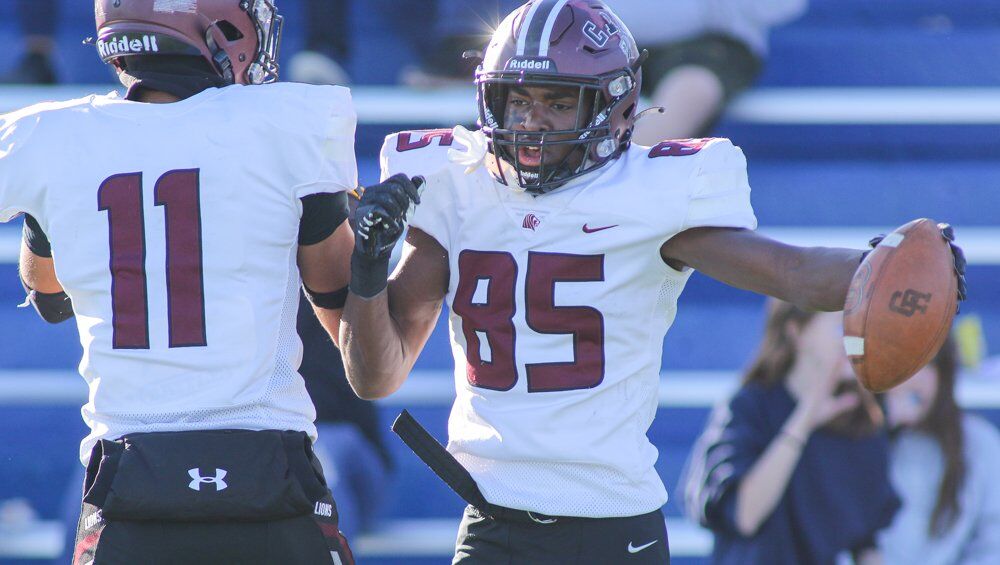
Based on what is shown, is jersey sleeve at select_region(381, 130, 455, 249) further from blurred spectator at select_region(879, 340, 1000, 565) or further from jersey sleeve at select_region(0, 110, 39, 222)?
blurred spectator at select_region(879, 340, 1000, 565)

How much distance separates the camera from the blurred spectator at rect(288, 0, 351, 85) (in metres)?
4.95

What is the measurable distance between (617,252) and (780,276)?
0.95 feet

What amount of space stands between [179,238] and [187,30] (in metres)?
0.37

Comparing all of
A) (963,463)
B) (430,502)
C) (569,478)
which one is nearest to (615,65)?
(569,478)

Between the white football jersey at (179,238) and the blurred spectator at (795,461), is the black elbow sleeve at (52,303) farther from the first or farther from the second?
the blurred spectator at (795,461)

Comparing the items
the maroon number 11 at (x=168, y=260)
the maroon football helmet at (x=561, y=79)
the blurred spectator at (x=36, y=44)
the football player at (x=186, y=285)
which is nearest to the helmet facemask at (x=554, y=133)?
the maroon football helmet at (x=561, y=79)

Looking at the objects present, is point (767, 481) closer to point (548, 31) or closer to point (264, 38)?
point (548, 31)

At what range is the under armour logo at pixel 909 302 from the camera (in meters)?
2.04

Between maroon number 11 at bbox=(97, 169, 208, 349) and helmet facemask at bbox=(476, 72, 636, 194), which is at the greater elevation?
helmet facemask at bbox=(476, 72, 636, 194)

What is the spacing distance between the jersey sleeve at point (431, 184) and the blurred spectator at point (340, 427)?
1548mm

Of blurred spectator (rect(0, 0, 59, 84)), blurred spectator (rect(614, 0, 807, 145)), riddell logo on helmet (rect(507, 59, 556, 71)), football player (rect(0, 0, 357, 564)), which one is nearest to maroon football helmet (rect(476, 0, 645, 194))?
riddell logo on helmet (rect(507, 59, 556, 71))

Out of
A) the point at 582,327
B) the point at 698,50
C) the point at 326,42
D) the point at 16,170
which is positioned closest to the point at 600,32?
the point at 582,327

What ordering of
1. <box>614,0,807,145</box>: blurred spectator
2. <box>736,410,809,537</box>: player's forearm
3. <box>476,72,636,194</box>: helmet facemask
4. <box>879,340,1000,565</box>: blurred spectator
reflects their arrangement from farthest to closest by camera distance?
1. <box>614,0,807,145</box>: blurred spectator
2. <box>879,340,1000,565</box>: blurred spectator
3. <box>736,410,809,537</box>: player's forearm
4. <box>476,72,636,194</box>: helmet facemask

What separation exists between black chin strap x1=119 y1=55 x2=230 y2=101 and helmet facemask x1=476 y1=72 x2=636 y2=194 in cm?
49
